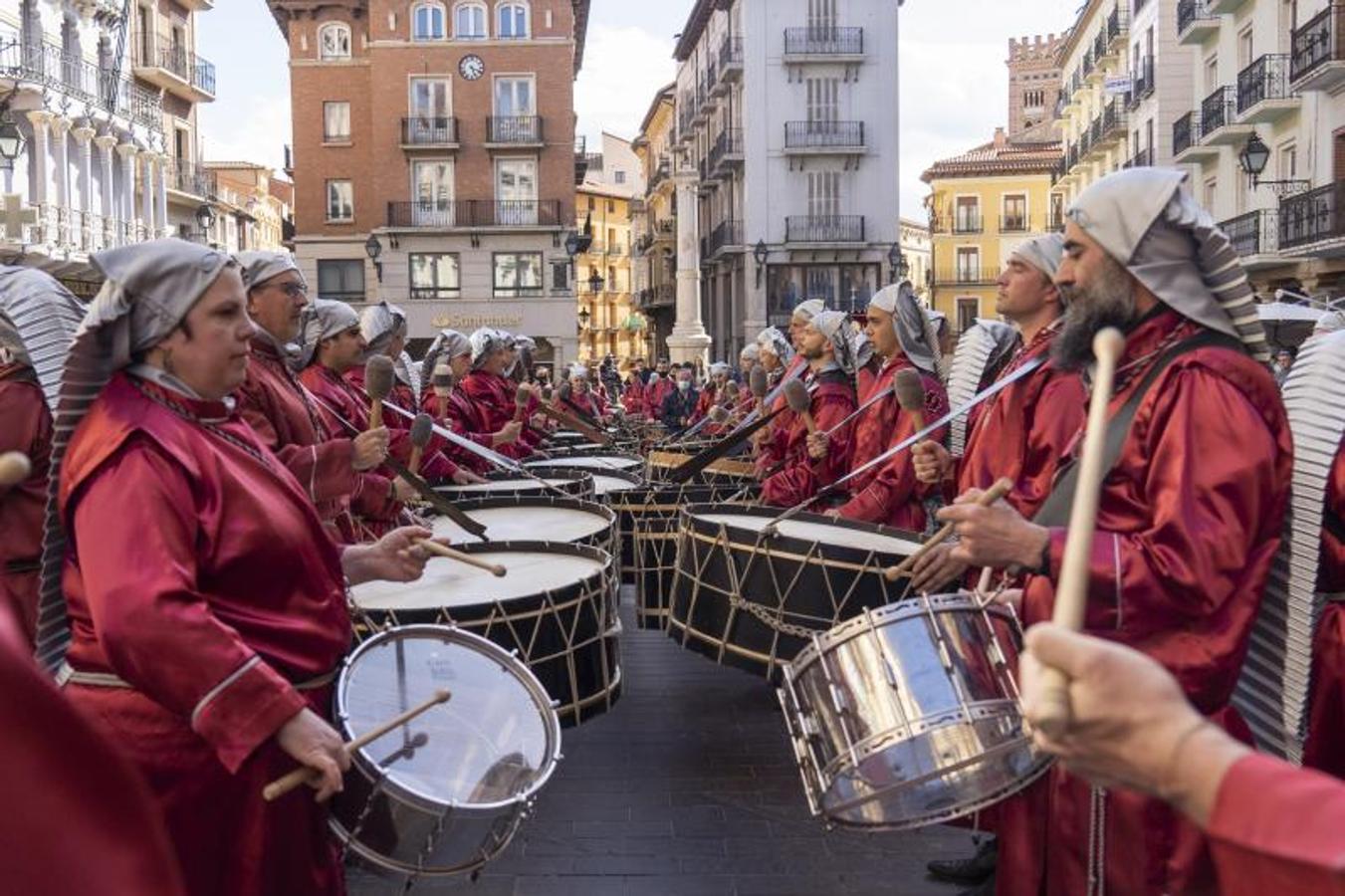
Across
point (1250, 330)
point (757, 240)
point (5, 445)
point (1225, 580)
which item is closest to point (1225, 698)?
point (1225, 580)

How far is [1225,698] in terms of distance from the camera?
10.9ft

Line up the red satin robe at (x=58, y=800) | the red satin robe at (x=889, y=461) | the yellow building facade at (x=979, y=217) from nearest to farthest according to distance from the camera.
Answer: the red satin robe at (x=58, y=800) → the red satin robe at (x=889, y=461) → the yellow building facade at (x=979, y=217)

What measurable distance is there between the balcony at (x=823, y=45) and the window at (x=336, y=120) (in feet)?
47.5

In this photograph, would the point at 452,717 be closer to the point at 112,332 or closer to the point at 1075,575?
the point at 112,332

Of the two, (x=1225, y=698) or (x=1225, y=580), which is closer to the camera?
(x=1225, y=580)

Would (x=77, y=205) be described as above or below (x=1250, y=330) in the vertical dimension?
above

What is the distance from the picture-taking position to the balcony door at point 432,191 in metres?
43.5

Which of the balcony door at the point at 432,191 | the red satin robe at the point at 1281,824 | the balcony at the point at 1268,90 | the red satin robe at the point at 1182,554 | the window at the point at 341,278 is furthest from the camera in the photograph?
the window at the point at 341,278

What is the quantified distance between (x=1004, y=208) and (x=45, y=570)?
69.5m

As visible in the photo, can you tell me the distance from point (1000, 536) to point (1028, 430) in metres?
1.96

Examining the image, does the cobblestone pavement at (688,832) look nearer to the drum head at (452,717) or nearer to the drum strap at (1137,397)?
the drum head at (452,717)

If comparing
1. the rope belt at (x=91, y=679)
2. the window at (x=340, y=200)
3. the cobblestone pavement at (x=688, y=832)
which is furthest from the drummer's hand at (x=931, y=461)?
the window at (x=340, y=200)

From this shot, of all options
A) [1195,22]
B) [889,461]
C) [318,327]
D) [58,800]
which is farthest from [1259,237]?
→ [58,800]

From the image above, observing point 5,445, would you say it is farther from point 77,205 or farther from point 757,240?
point 757,240
